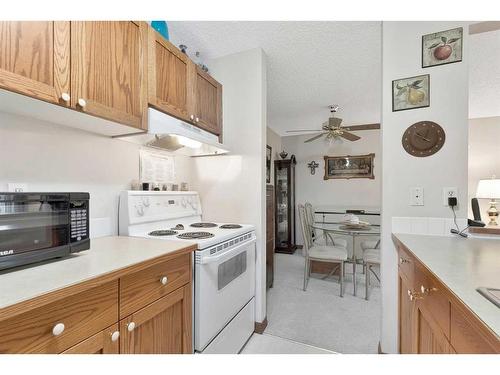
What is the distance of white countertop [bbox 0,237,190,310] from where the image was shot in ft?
2.08

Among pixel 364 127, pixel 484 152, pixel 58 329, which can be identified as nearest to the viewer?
pixel 58 329

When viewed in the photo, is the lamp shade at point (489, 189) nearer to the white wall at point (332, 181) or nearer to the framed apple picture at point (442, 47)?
the white wall at point (332, 181)

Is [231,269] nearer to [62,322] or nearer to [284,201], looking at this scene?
[62,322]

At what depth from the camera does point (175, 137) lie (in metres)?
1.64

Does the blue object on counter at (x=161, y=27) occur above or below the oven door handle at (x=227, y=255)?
above

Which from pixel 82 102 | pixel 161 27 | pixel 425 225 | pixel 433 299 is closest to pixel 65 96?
pixel 82 102

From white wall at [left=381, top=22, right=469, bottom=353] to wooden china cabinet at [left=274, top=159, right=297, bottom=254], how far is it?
3082 mm

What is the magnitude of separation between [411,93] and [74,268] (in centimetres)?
203

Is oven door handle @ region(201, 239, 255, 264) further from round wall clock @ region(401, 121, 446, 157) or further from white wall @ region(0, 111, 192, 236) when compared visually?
round wall clock @ region(401, 121, 446, 157)

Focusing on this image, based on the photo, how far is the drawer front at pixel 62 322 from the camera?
0.59 metres

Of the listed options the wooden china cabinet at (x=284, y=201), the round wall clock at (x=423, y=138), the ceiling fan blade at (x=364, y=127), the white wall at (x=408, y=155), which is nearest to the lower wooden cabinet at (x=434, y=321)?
the white wall at (x=408, y=155)

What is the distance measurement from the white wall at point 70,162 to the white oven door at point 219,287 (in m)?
0.73
